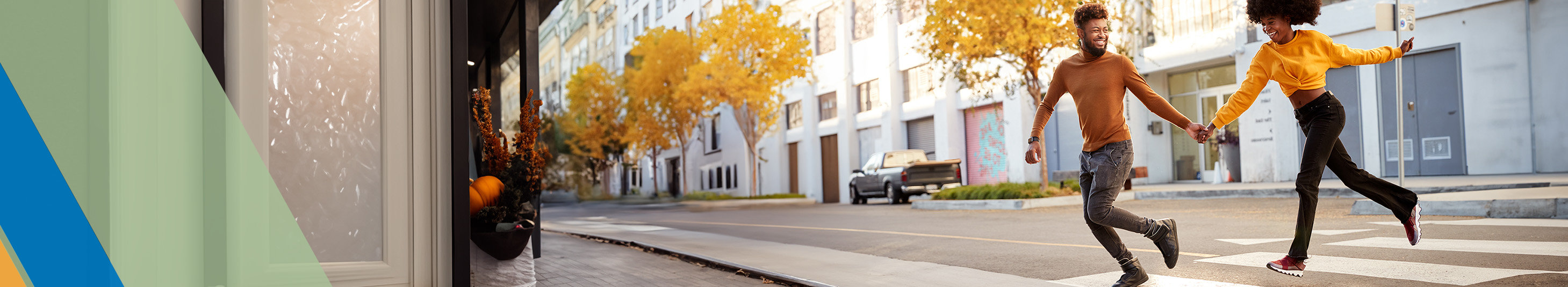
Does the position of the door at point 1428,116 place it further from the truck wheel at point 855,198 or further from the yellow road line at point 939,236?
the truck wheel at point 855,198

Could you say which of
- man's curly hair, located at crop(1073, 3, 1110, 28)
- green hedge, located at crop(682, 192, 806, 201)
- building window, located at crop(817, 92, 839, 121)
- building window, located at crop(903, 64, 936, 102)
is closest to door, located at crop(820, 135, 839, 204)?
building window, located at crop(817, 92, 839, 121)

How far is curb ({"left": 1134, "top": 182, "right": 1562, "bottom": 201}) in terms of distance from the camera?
1228 cm

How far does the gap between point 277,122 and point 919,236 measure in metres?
6.62

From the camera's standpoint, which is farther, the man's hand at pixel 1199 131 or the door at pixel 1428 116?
the door at pixel 1428 116

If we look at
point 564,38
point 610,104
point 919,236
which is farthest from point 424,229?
point 564,38

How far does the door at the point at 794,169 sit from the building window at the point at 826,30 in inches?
161

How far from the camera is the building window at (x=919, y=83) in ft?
82.6

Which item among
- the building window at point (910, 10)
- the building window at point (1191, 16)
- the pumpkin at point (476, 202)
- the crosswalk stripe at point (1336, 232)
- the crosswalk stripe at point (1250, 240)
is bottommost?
the crosswalk stripe at point (1250, 240)

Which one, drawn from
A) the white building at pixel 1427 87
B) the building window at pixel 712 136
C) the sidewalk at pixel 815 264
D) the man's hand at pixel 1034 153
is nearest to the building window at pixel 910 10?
the white building at pixel 1427 87

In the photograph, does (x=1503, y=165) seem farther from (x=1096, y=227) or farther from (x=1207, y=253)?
(x=1096, y=227)

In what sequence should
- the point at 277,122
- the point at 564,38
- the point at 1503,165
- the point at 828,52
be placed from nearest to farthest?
the point at 277,122 < the point at 1503,165 < the point at 828,52 < the point at 564,38

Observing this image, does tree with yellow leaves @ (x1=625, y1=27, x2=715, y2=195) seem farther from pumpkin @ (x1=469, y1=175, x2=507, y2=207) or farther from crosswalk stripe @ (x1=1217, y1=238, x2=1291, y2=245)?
pumpkin @ (x1=469, y1=175, x2=507, y2=207)

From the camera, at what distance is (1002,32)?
16.0m

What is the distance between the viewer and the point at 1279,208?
442 inches
